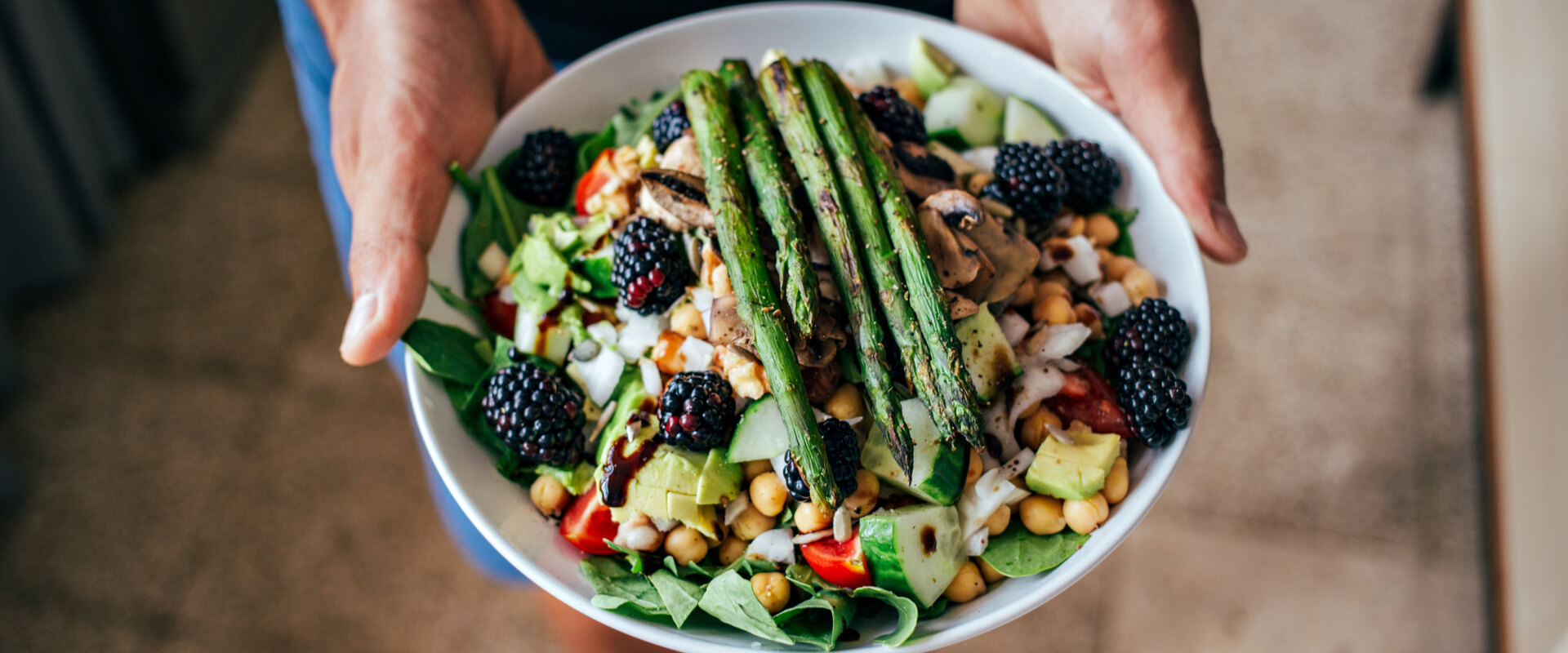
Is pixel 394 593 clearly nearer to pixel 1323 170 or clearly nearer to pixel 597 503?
pixel 597 503

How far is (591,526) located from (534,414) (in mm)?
263

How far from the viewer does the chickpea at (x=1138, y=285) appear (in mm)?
2252

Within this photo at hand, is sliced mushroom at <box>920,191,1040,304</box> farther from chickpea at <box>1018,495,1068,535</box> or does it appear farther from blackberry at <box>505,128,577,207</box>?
blackberry at <box>505,128,577,207</box>

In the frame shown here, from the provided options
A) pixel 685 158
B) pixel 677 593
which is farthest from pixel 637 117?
pixel 677 593

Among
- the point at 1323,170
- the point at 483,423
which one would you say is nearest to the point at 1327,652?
the point at 1323,170

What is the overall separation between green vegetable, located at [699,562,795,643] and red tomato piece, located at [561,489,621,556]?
6.4 inches

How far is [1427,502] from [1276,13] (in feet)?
8.92

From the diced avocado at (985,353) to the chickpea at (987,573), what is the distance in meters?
0.33

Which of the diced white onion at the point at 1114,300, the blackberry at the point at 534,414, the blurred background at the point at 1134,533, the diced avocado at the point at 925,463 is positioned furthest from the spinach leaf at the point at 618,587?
the blurred background at the point at 1134,533

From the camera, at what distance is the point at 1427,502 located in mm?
3961

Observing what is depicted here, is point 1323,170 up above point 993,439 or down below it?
below

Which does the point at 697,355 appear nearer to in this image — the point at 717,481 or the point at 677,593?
the point at 717,481

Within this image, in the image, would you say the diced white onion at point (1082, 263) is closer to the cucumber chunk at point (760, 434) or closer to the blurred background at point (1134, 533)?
the cucumber chunk at point (760, 434)

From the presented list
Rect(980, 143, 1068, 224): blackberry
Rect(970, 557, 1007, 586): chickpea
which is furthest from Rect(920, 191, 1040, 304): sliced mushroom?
Rect(970, 557, 1007, 586): chickpea
